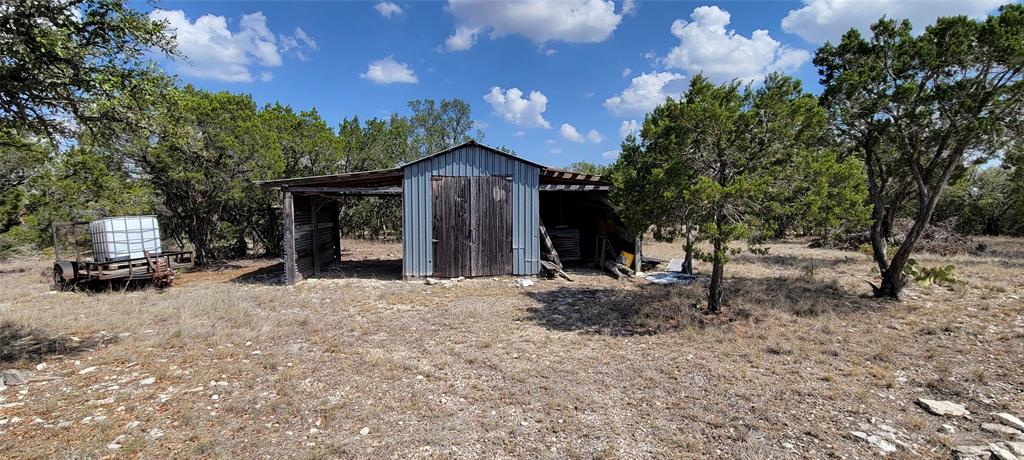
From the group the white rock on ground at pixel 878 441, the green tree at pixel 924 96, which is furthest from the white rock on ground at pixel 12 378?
the green tree at pixel 924 96

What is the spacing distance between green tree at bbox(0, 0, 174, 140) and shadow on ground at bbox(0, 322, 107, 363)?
113 inches

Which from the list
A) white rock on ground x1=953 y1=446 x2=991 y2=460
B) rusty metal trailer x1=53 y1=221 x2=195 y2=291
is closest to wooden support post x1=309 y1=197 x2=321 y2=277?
rusty metal trailer x1=53 y1=221 x2=195 y2=291

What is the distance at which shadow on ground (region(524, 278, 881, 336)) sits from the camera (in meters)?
7.25

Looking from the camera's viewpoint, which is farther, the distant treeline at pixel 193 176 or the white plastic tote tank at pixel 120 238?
the distant treeline at pixel 193 176

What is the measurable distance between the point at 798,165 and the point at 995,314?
4671mm

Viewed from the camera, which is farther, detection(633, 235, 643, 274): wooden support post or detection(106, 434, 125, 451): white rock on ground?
detection(633, 235, 643, 274): wooden support post

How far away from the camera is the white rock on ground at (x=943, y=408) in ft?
13.3

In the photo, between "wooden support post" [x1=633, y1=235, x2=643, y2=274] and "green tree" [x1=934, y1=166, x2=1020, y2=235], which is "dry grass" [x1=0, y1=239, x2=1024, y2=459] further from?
"green tree" [x1=934, y1=166, x2=1020, y2=235]

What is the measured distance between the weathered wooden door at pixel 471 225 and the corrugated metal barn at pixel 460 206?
0.03 m

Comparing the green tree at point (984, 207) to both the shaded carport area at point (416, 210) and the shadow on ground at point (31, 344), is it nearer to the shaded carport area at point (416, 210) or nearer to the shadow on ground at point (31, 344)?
the shaded carport area at point (416, 210)

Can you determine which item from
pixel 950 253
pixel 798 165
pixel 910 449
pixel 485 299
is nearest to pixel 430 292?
pixel 485 299

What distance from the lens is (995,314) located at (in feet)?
23.6

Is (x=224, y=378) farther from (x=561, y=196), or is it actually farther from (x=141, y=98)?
(x=561, y=196)

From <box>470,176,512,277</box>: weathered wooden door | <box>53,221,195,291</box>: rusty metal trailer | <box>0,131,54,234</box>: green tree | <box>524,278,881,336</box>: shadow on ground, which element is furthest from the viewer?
<box>0,131,54,234</box>: green tree
